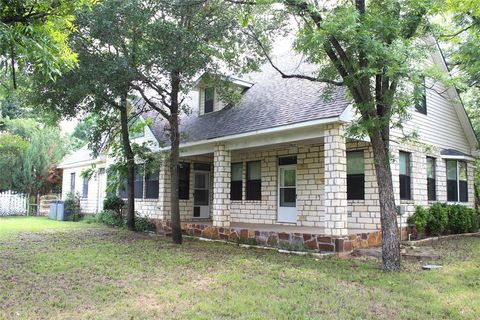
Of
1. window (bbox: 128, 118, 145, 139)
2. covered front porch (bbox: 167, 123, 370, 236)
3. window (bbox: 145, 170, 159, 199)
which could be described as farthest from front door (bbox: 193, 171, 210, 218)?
window (bbox: 128, 118, 145, 139)

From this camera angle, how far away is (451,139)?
47.7 feet

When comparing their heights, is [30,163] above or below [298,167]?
above

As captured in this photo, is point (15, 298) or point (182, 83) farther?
point (182, 83)

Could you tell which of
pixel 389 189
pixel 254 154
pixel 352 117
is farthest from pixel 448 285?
pixel 254 154

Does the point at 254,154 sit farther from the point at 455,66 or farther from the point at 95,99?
the point at 455,66

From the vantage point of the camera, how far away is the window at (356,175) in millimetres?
11313

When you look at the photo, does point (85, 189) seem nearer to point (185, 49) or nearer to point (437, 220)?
point (185, 49)

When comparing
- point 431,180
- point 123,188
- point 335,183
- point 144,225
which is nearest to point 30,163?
point 123,188

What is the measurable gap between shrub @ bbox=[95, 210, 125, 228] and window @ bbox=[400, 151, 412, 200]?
10.4 metres

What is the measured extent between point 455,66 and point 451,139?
15.1 ft

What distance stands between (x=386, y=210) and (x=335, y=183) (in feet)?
6.05

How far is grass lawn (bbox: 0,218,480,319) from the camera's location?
5074 mm

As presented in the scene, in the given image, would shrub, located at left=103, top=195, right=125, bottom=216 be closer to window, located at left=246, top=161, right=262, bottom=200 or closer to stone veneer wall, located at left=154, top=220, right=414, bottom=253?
stone veneer wall, located at left=154, top=220, right=414, bottom=253

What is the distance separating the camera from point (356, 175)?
37.7 ft
